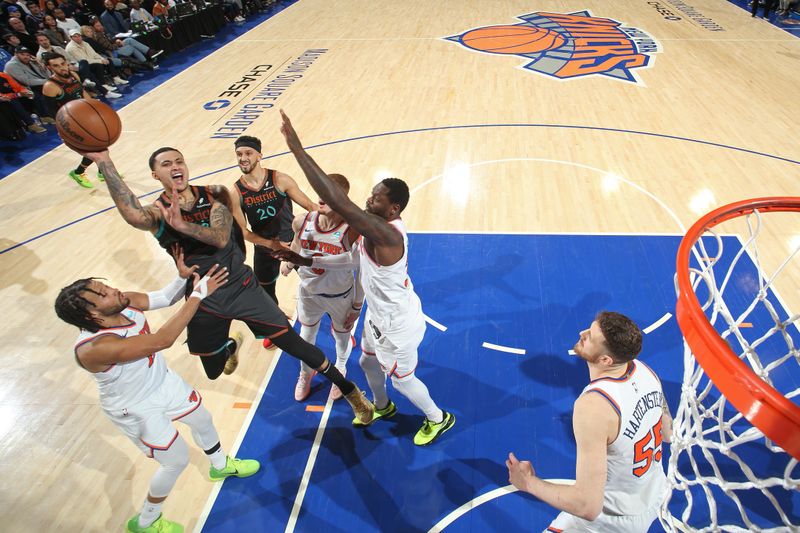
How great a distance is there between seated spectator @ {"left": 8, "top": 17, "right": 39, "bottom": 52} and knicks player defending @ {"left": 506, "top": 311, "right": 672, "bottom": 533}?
40.2ft

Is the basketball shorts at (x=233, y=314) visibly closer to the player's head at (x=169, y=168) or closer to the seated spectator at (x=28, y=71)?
the player's head at (x=169, y=168)

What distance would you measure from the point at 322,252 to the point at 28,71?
897 cm

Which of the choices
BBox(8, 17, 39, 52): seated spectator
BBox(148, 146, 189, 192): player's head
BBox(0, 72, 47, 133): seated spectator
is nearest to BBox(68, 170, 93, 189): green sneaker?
BBox(0, 72, 47, 133): seated spectator

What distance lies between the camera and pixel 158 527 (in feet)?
10.4

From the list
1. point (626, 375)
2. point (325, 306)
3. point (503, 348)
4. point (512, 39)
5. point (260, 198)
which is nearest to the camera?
point (626, 375)

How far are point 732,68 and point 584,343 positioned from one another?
36.0 ft

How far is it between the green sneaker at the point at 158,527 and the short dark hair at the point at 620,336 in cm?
292

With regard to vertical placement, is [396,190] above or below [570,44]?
above

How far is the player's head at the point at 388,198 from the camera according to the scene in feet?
9.27

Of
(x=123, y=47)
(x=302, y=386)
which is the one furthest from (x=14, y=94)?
(x=302, y=386)

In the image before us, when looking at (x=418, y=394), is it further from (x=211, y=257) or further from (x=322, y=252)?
(x=211, y=257)

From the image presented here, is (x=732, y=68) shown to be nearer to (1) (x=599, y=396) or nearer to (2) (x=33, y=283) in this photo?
(1) (x=599, y=396)

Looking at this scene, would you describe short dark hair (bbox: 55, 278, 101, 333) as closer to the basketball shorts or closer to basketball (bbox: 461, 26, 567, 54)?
the basketball shorts

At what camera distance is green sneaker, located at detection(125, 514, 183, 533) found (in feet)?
10.4
